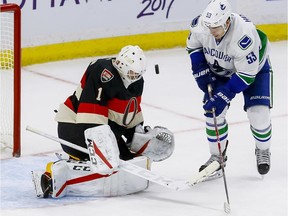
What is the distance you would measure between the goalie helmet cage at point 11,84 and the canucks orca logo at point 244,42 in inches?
44.2

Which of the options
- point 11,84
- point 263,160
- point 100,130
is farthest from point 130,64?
point 11,84

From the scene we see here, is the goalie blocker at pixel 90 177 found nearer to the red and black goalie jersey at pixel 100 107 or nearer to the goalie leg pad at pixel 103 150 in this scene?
the goalie leg pad at pixel 103 150

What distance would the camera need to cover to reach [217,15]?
13.5ft

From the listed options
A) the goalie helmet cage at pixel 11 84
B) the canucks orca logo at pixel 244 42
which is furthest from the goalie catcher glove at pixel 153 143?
the goalie helmet cage at pixel 11 84

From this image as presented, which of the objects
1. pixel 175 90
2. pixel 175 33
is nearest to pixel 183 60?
pixel 175 33

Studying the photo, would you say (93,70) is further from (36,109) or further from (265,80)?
(36,109)

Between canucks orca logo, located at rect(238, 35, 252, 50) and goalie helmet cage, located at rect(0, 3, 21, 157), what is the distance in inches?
44.2

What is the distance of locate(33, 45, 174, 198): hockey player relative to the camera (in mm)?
3955

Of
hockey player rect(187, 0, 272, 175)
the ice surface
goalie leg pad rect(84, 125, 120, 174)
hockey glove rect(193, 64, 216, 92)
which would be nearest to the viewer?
goalie leg pad rect(84, 125, 120, 174)

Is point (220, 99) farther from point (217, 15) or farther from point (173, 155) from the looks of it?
point (173, 155)

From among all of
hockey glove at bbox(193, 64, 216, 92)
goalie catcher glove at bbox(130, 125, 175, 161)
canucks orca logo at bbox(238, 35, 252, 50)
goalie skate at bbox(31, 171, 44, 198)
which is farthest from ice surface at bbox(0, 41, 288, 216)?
canucks orca logo at bbox(238, 35, 252, 50)

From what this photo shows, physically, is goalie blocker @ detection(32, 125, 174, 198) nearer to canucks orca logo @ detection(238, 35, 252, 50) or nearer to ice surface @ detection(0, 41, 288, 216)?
ice surface @ detection(0, 41, 288, 216)

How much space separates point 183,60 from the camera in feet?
22.9

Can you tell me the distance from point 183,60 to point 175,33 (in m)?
0.27
